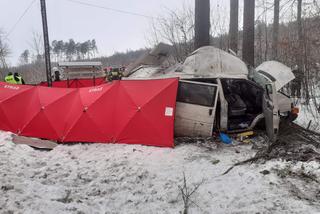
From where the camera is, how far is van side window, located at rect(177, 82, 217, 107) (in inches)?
335

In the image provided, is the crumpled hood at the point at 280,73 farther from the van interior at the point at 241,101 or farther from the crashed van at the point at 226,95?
the van interior at the point at 241,101

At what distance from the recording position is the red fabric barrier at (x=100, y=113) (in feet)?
27.1

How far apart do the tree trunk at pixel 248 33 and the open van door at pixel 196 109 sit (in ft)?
23.0

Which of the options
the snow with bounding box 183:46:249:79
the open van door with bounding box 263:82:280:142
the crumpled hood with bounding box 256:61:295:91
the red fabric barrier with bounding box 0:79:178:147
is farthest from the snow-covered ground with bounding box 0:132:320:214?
the crumpled hood with bounding box 256:61:295:91

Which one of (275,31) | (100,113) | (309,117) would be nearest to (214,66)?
(100,113)

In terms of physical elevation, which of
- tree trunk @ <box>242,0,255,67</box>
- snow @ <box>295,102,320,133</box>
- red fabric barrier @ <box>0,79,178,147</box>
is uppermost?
tree trunk @ <box>242,0,255,67</box>

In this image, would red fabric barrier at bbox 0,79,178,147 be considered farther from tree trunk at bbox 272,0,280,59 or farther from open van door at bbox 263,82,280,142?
tree trunk at bbox 272,0,280,59

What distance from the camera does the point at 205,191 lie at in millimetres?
5355

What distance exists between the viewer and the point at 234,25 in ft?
54.7

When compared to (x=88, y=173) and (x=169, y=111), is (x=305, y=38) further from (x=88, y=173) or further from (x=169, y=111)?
(x=88, y=173)

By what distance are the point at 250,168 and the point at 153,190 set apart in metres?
1.86

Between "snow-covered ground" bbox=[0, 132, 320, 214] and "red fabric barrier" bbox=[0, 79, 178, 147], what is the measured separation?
407 millimetres

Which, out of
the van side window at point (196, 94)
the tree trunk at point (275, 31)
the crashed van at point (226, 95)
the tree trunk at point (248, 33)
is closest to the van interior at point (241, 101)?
the crashed van at point (226, 95)

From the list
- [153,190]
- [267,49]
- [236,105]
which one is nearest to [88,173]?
[153,190]
